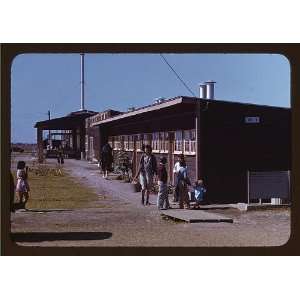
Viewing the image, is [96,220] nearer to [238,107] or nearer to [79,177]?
[79,177]

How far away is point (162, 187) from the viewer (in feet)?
39.3

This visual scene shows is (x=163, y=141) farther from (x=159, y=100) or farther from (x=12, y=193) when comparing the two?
(x=12, y=193)

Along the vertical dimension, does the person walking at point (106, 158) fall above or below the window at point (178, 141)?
below

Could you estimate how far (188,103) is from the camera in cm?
1256

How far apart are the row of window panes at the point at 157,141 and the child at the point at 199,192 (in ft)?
2.29

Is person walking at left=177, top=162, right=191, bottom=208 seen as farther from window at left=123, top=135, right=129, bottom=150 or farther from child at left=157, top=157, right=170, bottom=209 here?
window at left=123, top=135, right=129, bottom=150

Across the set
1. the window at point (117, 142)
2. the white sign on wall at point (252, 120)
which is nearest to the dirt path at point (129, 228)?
the window at point (117, 142)

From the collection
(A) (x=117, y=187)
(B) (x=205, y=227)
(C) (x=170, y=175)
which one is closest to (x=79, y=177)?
(A) (x=117, y=187)

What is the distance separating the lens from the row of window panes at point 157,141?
12484 millimetres

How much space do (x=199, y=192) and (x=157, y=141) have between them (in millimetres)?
1215

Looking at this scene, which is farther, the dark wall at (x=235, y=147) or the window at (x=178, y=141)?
the window at (x=178, y=141)

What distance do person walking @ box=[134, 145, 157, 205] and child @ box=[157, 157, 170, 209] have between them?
0.15m

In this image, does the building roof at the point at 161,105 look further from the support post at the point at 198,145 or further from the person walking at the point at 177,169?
the person walking at the point at 177,169

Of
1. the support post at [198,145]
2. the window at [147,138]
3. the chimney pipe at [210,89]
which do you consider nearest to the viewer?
the chimney pipe at [210,89]
